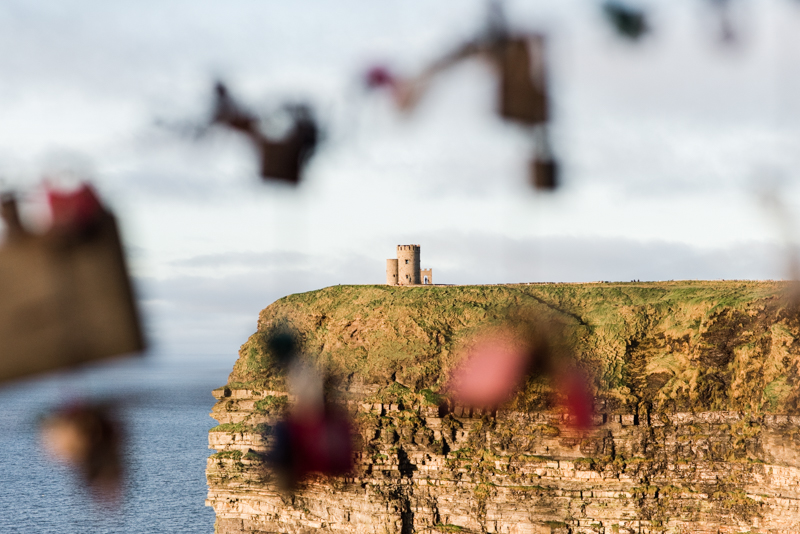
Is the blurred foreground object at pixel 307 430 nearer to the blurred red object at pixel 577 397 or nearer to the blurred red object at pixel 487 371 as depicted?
the blurred red object at pixel 487 371

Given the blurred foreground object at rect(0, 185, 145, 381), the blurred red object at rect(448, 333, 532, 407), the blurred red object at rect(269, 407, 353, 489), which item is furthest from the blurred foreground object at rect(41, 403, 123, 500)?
the blurred red object at rect(269, 407, 353, 489)

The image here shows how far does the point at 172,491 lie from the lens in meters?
97.0

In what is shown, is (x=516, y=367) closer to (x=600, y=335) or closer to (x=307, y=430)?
(x=600, y=335)

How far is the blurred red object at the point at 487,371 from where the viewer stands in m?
53.9

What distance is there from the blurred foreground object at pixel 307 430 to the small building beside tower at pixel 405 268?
42.5 feet

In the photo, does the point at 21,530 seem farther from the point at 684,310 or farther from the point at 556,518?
the point at 684,310

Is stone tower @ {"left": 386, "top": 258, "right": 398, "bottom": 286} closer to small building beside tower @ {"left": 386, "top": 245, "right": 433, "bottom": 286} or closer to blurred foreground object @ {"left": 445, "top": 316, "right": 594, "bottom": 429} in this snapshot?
small building beside tower @ {"left": 386, "top": 245, "right": 433, "bottom": 286}

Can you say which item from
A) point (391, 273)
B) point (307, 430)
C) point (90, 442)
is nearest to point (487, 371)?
point (307, 430)

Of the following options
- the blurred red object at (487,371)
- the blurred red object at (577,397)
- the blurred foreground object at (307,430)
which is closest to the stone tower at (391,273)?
the blurred foreground object at (307,430)

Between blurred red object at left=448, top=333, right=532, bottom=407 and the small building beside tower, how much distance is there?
17.2 m

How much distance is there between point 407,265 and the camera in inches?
2849

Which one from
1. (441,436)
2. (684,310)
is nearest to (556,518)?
(441,436)

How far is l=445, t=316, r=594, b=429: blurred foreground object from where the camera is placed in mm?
53000

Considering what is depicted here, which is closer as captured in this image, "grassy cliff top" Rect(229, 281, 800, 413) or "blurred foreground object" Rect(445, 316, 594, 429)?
"grassy cliff top" Rect(229, 281, 800, 413)
